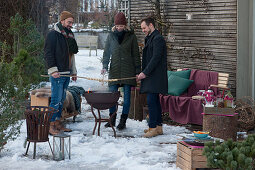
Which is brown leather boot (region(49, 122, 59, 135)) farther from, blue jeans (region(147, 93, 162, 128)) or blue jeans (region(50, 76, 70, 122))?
blue jeans (region(147, 93, 162, 128))

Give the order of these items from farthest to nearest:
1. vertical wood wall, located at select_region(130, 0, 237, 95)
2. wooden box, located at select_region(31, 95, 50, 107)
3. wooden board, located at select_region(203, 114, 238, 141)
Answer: vertical wood wall, located at select_region(130, 0, 237, 95) < wooden box, located at select_region(31, 95, 50, 107) < wooden board, located at select_region(203, 114, 238, 141)

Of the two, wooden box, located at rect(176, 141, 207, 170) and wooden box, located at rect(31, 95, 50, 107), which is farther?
wooden box, located at rect(31, 95, 50, 107)

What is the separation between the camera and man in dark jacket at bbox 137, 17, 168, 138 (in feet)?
22.3

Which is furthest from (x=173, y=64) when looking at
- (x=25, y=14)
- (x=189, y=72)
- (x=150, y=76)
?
(x=25, y=14)

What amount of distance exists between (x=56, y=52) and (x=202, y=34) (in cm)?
331

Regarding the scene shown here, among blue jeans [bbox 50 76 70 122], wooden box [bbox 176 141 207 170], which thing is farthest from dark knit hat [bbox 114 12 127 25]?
wooden box [bbox 176 141 207 170]

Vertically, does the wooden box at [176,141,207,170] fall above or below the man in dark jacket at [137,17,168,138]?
below

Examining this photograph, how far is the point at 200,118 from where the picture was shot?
25.2ft

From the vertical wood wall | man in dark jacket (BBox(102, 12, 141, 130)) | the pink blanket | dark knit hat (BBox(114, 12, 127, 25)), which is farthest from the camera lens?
the vertical wood wall

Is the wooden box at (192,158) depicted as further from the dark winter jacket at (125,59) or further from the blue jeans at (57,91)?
the blue jeans at (57,91)

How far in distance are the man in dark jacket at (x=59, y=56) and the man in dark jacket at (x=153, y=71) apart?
Answer: 3.74ft

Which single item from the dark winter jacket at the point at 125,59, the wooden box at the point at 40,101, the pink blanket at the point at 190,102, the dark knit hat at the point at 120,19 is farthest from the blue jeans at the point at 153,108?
the wooden box at the point at 40,101

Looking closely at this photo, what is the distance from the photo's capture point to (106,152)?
6094mm

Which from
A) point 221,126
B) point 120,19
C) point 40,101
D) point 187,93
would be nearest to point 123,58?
point 120,19
